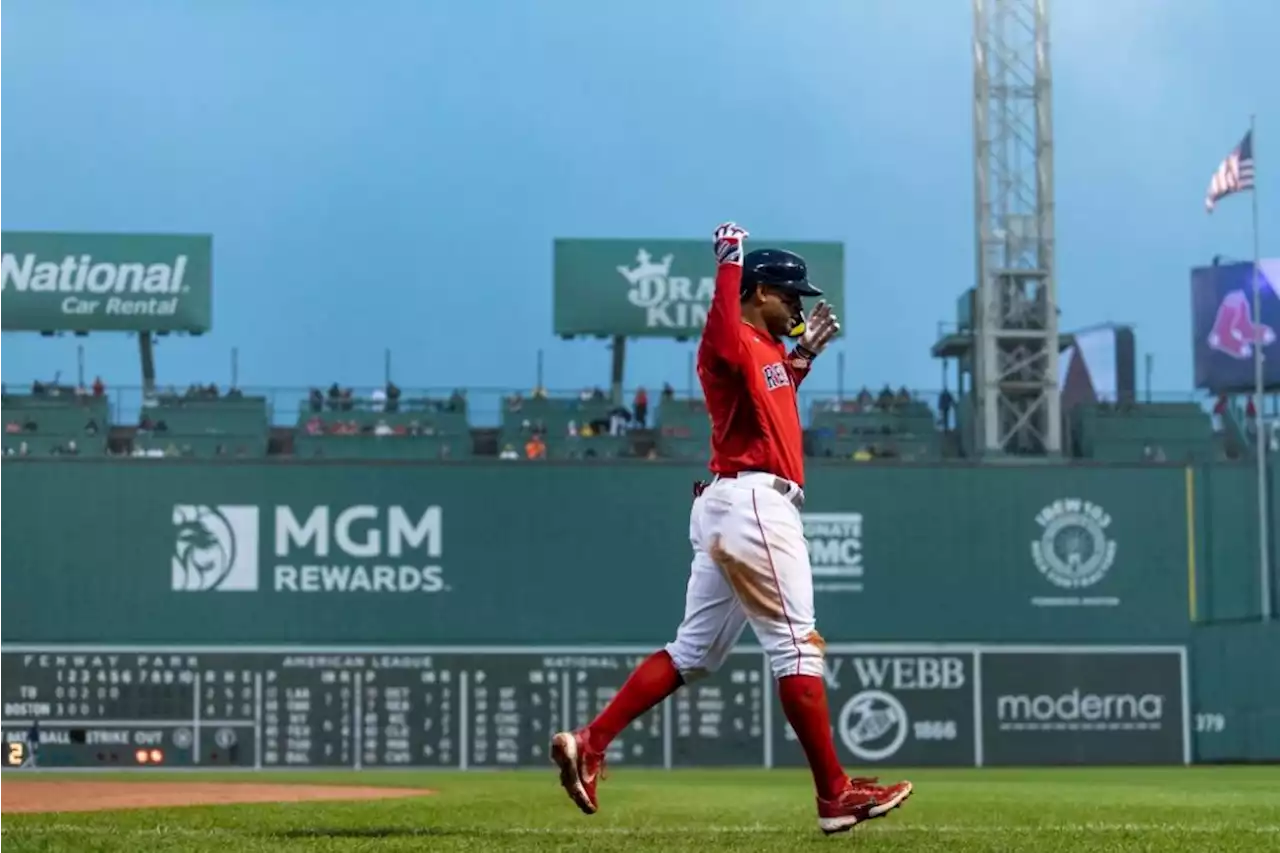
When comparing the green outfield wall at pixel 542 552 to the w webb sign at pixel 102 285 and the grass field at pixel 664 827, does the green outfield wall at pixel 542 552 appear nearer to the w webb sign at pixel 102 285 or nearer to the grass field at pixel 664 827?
the w webb sign at pixel 102 285

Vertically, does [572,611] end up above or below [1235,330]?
below

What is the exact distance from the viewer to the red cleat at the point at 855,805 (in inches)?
272

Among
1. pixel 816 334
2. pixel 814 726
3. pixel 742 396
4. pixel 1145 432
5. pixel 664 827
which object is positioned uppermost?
pixel 1145 432

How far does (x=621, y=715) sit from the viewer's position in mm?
7391

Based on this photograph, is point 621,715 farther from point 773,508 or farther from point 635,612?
point 635,612

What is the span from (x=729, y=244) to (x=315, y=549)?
21.8 metres

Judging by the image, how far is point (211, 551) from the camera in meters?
28.0

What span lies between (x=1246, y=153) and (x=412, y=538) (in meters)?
15.2

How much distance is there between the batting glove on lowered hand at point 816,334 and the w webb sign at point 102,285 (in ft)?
89.9

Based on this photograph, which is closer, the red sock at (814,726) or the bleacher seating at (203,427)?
the red sock at (814,726)

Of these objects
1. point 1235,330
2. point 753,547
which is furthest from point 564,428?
point 753,547

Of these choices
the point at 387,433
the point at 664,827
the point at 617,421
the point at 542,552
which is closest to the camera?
the point at 664,827

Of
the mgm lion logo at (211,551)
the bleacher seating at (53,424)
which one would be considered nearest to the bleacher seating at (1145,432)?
the mgm lion logo at (211,551)

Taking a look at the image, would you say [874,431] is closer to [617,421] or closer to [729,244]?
[617,421]
